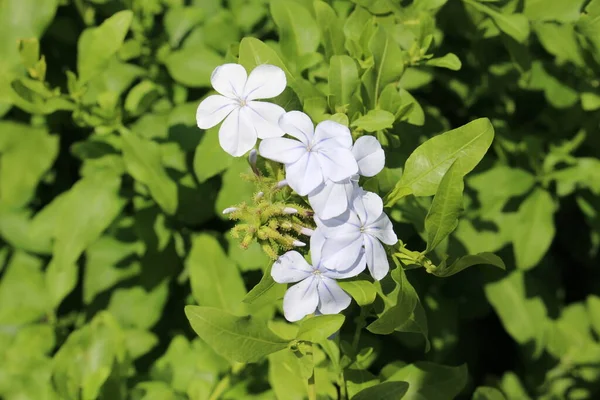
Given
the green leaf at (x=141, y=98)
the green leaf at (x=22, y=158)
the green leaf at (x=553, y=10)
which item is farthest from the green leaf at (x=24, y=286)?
the green leaf at (x=553, y=10)

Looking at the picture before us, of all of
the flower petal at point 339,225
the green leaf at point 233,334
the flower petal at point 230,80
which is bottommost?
the green leaf at point 233,334

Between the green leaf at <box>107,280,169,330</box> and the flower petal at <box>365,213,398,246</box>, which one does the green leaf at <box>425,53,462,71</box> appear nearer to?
the flower petal at <box>365,213,398,246</box>

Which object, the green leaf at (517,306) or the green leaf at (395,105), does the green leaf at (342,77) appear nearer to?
the green leaf at (395,105)

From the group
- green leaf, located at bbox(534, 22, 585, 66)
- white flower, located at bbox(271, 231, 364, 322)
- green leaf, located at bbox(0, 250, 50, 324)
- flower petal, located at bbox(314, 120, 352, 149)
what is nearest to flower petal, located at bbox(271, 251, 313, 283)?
white flower, located at bbox(271, 231, 364, 322)

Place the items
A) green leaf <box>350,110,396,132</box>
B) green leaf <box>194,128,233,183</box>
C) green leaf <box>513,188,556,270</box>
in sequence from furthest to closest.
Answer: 1. green leaf <box>513,188,556,270</box>
2. green leaf <box>194,128,233,183</box>
3. green leaf <box>350,110,396,132</box>

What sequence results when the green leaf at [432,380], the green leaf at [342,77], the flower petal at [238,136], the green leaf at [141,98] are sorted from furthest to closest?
the green leaf at [141,98] < the green leaf at [432,380] < the green leaf at [342,77] < the flower petal at [238,136]

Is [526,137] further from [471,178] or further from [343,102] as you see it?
[343,102]

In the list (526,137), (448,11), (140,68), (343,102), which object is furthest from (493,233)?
(140,68)
